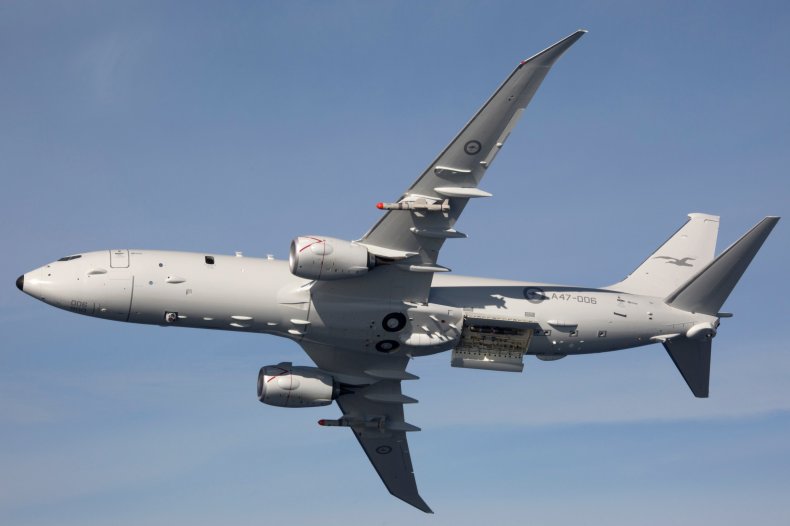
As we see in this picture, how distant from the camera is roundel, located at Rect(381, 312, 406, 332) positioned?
60.1m

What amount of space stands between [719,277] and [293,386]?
2391 cm

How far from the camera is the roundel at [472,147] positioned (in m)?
54.8

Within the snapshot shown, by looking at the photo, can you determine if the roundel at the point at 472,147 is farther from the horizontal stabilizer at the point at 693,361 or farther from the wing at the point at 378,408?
the horizontal stabilizer at the point at 693,361

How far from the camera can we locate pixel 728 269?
63312mm

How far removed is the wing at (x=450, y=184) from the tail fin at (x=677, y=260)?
48.7 ft

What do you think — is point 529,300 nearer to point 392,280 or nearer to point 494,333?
point 494,333

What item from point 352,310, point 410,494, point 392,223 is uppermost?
point 392,223

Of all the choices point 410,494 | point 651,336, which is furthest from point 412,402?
point 651,336

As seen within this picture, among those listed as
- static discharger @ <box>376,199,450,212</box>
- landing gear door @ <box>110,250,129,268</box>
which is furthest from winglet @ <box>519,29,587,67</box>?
landing gear door @ <box>110,250,129,268</box>

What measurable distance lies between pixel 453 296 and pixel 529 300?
4.28 meters

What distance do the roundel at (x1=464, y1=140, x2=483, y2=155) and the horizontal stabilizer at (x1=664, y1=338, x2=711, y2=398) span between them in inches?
729

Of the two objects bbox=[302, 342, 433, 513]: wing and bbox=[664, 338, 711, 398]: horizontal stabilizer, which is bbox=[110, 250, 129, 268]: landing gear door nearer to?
bbox=[302, 342, 433, 513]: wing

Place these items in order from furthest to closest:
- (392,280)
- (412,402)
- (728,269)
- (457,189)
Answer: (412,402), (728,269), (392,280), (457,189)

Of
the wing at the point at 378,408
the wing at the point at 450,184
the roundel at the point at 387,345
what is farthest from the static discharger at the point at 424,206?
the wing at the point at 378,408
